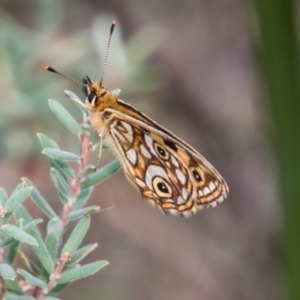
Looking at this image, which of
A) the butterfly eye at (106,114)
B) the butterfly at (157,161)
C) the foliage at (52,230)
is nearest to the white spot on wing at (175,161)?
the butterfly at (157,161)

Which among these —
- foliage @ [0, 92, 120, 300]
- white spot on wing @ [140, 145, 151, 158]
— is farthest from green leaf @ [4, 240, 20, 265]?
white spot on wing @ [140, 145, 151, 158]

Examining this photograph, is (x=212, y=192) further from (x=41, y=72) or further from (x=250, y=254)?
(x=250, y=254)

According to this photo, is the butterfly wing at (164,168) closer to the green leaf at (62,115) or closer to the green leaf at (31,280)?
the green leaf at (62,115)

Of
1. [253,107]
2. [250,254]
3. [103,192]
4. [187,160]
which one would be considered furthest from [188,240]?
[187,160]

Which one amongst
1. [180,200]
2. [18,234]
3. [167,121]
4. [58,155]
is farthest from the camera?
[167,121]

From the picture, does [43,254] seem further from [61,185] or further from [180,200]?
[180,200]

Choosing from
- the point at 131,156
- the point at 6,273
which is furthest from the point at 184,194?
the point at 6,273

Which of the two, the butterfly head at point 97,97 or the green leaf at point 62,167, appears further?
the butterfly head at point 97,97
